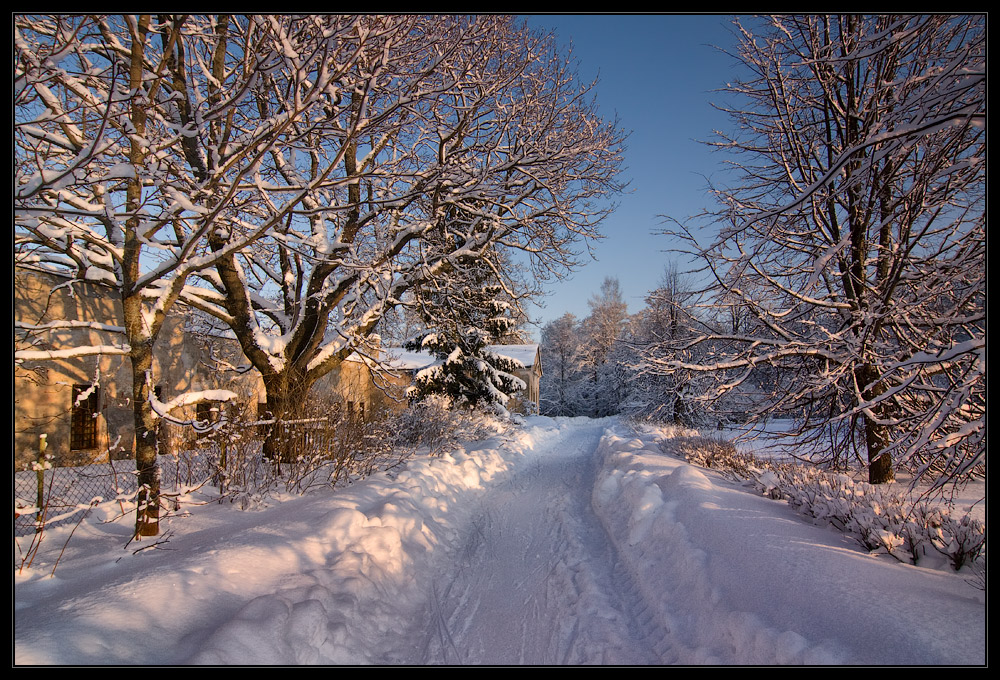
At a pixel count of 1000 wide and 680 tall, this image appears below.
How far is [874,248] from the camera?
6348 millimetres

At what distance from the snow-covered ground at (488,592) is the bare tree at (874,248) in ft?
3.64

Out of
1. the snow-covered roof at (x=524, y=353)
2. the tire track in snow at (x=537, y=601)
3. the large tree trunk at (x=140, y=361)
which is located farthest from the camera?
the snow-covered roof at (x=524, y=353)

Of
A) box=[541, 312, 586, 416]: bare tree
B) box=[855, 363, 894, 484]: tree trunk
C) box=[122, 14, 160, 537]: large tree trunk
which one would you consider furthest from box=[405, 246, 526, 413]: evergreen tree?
box=[541, 312, 586, 416]: bare tree

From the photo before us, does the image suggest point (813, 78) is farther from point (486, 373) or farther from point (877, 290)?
point (486, 373)

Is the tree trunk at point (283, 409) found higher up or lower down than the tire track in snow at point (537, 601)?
higher up

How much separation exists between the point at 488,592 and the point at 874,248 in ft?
23.1

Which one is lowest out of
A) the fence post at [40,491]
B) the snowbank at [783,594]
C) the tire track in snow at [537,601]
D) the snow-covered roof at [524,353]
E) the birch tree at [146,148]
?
the tire track in snow at [537,601]

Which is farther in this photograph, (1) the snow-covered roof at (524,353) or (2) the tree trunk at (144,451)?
(1) the snow-covered roof at (524,353)

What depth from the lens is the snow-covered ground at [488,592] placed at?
277 centimetres

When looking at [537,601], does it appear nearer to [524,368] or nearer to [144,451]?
[144,451]

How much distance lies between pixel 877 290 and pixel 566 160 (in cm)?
580

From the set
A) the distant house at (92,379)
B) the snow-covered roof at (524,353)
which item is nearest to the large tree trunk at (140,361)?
the distant house at (92,379)

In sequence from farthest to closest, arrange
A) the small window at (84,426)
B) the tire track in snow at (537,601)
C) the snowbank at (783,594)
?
1. the small window at (84,426)
2. the tire track in snow at (537,601)
3. the snowbank at (783,594)

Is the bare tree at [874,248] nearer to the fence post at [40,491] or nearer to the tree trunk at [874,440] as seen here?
the tree trunk at [874,440]
